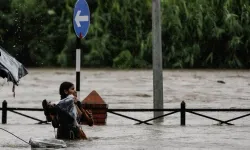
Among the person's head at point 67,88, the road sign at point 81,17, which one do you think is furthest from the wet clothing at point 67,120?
the road sign at point 81,17

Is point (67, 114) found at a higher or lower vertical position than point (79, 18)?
lower

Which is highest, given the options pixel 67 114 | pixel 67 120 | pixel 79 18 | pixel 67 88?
pixel 79 18

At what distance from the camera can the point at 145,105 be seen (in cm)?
2717

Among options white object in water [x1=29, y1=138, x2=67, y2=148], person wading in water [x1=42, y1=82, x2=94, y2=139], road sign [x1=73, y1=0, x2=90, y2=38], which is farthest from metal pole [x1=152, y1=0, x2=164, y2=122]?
white object in water [x1=29, y1=138, x2=67, y2=148]

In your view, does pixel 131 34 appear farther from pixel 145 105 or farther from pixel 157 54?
pixel 157 54

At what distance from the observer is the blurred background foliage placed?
52.0m

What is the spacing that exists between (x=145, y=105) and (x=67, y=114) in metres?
12.8

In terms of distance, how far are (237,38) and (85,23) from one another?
34620 mm

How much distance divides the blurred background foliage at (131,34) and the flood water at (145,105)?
12.9 feet

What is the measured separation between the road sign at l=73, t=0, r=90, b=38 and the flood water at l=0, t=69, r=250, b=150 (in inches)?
95.4

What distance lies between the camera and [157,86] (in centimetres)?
2044

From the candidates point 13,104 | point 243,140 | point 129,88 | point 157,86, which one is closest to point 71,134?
point 243,140

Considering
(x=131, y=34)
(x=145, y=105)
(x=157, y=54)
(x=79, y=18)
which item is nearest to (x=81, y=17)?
(x=79, y=18)

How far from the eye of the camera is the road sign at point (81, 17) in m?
18.2
